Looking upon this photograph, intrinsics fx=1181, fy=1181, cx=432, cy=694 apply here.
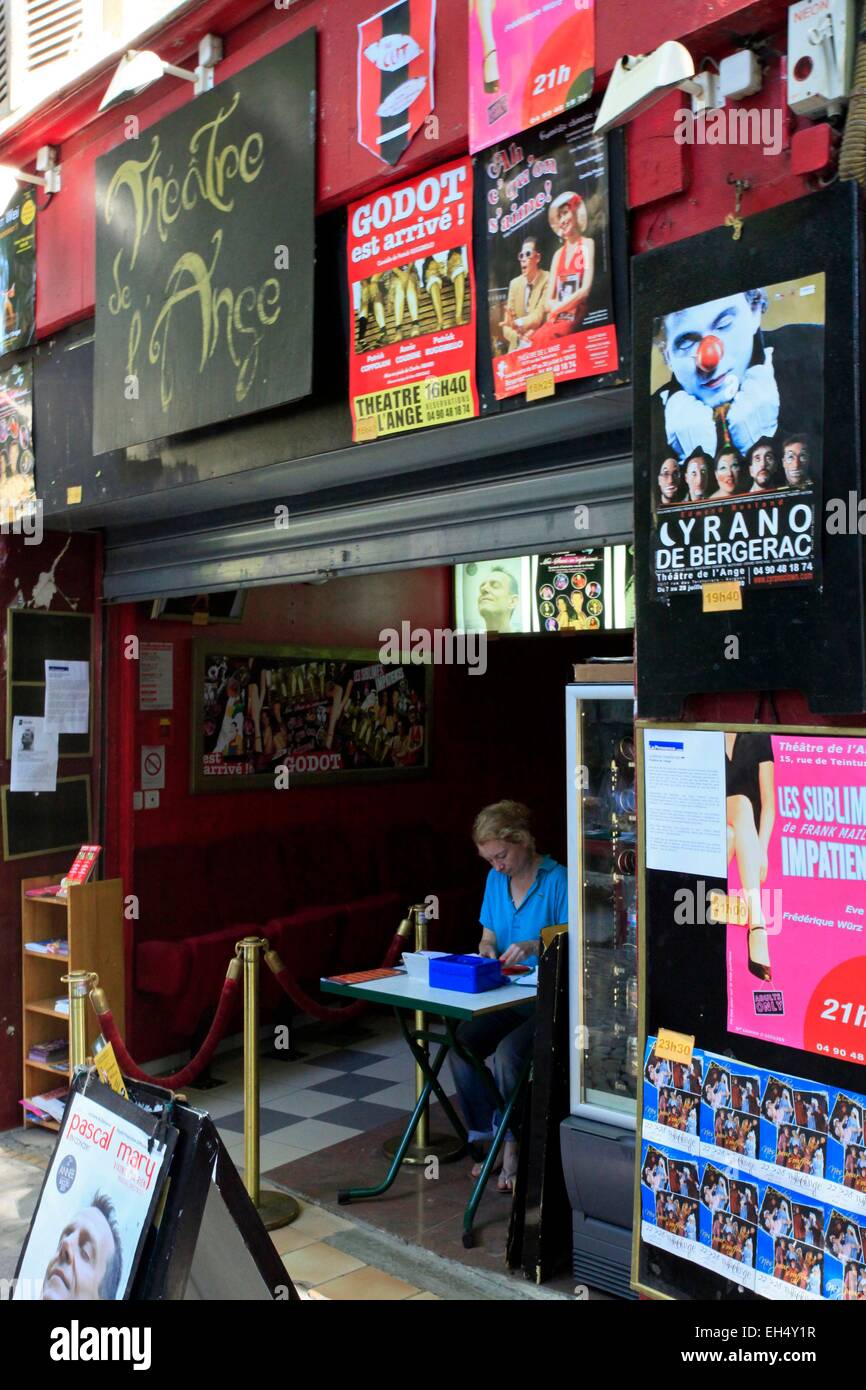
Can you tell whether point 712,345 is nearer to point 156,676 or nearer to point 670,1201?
point 670,1201

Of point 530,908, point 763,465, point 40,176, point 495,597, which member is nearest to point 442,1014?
point 530,908

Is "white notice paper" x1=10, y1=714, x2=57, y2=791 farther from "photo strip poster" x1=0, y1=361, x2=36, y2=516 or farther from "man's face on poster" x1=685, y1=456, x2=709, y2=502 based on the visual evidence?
"man's face on poster" x1=685, y1=456, x2=709, y2=502

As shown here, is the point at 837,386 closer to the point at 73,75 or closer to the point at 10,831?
the point at 73,75

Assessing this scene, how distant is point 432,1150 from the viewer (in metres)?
5.04

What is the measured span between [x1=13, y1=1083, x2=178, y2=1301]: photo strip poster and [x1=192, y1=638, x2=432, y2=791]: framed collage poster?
4374 mm

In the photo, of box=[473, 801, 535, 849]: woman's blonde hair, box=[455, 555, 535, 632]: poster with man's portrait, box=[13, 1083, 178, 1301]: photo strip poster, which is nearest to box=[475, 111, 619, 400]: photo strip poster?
box=[473, 801, 535, 849]: woman's blonde hair

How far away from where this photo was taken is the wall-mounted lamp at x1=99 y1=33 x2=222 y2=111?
4.38 meters

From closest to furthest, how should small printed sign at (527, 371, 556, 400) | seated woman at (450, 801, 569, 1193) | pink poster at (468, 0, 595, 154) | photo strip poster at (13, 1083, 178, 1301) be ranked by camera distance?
1. photo strip poster at (13, 1083, 178, 1301)
2. pink poster at (468, 0, 595, 154)
3. small printed sign at (527, 371, 556, 400)
4. seated woman at (450, 801, 569, 1193)

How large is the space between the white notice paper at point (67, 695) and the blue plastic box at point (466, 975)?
2544 millimetres

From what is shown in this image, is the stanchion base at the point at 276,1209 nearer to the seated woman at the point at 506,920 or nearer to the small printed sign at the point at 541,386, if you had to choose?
the seated woman at the point at 506,920

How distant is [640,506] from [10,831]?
3972mm

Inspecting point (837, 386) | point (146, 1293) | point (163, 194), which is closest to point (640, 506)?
point (837, 386)

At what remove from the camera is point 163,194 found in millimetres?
4582

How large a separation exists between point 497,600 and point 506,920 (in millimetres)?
Answer: 3272
